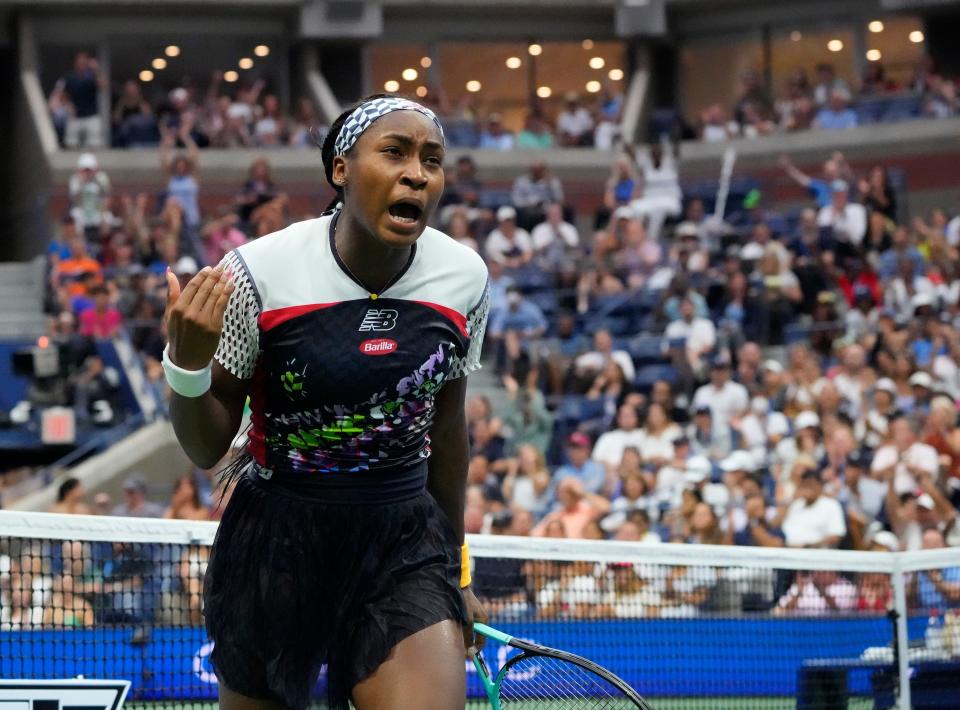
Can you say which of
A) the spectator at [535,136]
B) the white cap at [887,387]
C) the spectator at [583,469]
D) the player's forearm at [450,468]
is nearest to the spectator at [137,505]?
the spectator at [583,469]

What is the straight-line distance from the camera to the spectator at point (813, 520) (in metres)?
11.1

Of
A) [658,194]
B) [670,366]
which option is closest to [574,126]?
[658,194]

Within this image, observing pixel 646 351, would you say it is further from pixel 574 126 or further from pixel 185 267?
pixel 574 126

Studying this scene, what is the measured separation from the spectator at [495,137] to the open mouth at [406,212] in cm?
1840

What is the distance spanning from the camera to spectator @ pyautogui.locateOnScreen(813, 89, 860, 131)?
22.4 metres

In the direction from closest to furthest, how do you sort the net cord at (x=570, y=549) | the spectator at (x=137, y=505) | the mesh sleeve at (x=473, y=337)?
Result: 1. the mesh sleeve at (x=473, y=337)
2. the net cord at (x=570, y=549)
3. the spectator at (x=137, y=505)

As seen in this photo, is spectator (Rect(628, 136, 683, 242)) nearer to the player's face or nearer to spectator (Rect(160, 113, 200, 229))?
spectator (Rect(160, 113, 200, 229))

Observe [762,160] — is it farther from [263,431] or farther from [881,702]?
[263,431]

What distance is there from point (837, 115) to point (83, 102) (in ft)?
32.9

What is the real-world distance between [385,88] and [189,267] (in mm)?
9592

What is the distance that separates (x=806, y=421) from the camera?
42.4 ft

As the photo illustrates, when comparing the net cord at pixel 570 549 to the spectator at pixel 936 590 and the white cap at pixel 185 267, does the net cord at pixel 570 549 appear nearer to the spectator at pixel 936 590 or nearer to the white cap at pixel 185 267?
the spectator at pixel 936 590

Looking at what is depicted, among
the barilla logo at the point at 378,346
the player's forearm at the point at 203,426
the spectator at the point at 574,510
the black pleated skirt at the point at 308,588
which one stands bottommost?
the spectator at the point at 574,510

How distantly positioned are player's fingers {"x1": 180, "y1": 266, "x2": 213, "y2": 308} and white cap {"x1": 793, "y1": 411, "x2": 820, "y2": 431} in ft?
31.1
